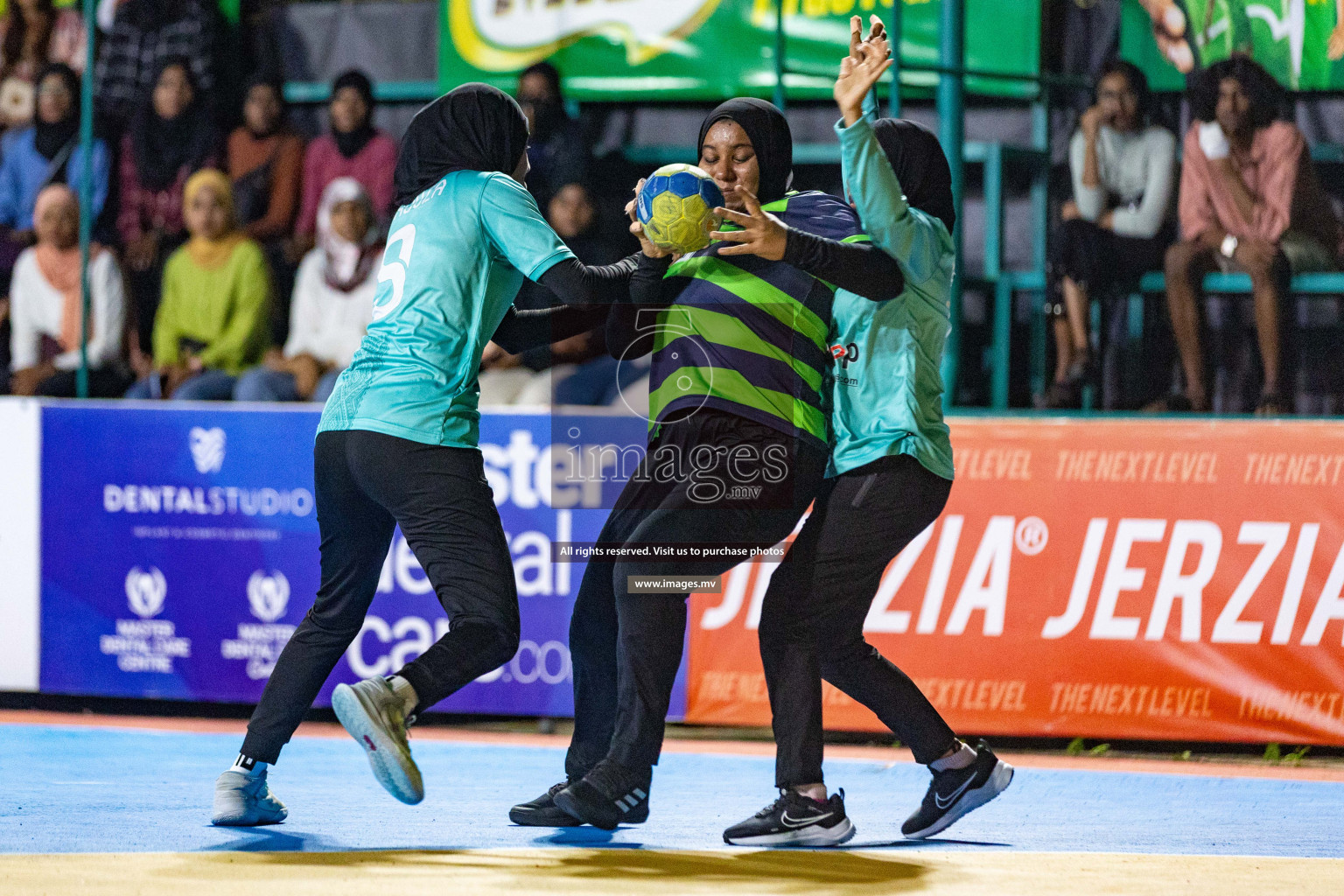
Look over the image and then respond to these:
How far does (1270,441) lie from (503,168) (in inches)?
143

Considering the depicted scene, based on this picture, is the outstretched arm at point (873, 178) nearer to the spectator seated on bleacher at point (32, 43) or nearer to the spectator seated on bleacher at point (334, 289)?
the spectator seated on bleacher at point (334, 289)

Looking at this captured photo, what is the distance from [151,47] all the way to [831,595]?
678 centimetres

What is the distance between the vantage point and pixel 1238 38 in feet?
23.7

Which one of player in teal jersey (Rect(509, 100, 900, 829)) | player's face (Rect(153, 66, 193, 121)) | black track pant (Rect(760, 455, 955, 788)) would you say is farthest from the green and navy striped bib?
player's face (Rect(153, 66, 193, 121))

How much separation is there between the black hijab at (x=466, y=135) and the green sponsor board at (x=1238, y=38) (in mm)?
3966

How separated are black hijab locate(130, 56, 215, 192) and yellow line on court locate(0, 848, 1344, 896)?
5.79m

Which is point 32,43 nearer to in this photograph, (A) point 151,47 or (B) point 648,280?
(A) point 151,47

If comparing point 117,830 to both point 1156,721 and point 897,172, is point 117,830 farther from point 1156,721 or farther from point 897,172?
point 1156,721

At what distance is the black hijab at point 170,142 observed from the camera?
9109mm

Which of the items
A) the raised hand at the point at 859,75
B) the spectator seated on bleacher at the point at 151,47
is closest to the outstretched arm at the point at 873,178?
the raised hand at the point at 859,75

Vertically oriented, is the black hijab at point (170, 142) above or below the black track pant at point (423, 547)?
above

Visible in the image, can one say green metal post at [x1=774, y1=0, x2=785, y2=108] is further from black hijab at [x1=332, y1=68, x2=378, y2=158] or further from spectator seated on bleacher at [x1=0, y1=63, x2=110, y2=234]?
spectator seated on bleacher at [x1=0, y1=63, x2=110, y2=234]

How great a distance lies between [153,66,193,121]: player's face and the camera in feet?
29.9

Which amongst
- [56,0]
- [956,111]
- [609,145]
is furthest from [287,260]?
[956,111]
